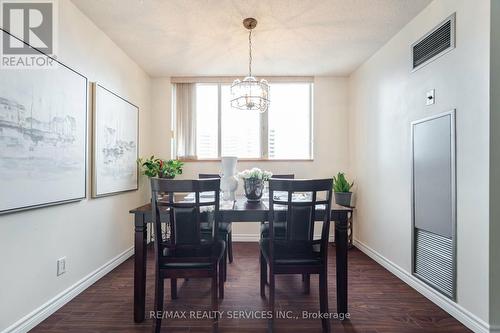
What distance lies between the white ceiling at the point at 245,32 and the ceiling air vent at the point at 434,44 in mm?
280

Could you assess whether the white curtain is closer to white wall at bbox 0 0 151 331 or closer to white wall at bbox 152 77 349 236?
white wall at bbox 152 77 349 236

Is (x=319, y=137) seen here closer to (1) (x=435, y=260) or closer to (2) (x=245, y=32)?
(2) (x=245, y=32)

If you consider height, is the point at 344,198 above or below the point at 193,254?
above

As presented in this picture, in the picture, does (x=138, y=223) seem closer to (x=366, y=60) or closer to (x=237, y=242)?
(x=237, y=242)

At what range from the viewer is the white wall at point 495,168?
1759 millimetres

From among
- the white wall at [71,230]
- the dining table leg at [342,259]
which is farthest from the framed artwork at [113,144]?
the dining table leg at [342,259]

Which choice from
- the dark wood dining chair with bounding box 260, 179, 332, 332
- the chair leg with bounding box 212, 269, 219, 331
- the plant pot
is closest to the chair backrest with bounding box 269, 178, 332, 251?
the dark wood dining chair with bounding box 260, 179, 332, 332

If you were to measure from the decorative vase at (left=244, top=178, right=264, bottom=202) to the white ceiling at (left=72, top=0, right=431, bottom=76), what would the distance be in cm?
150

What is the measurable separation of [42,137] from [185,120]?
7.78 feet

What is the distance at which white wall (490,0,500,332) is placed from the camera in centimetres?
176

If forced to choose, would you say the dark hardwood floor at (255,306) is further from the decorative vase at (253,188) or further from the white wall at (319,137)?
the white wall at (319,137)

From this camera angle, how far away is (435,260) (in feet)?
7.49

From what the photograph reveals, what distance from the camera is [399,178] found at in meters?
2.82

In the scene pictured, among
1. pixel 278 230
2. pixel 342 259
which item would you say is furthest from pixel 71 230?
pixel 342 259
